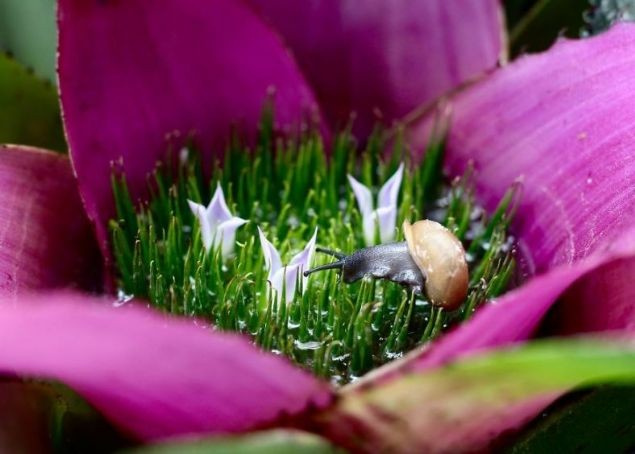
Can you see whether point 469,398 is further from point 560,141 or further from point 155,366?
point 560,141

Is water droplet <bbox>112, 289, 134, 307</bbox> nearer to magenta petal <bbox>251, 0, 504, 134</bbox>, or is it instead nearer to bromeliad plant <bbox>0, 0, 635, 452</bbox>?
bromeliad plant <bbox>0, 0, 635, 452</bbox>

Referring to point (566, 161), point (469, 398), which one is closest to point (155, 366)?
point (469, 398)

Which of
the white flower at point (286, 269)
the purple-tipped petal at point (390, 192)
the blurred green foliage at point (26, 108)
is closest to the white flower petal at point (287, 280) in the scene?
the white flower at point (286, 269)

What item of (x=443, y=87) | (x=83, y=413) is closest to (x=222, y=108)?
(x=443, y=87)

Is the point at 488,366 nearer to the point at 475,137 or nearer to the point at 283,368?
the point at 283,368

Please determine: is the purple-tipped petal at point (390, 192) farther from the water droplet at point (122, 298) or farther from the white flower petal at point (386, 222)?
the water droplet at point (122, 298)

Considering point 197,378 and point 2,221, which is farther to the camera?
point 2,221

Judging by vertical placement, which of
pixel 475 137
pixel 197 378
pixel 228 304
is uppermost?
pixel 475 137

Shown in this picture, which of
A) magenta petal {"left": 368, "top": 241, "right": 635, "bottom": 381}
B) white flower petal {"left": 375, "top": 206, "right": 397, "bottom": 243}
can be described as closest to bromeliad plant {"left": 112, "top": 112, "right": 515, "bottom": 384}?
white flower petal {"left": 375, "top": 206, "right": 397, "bottom": 243}
